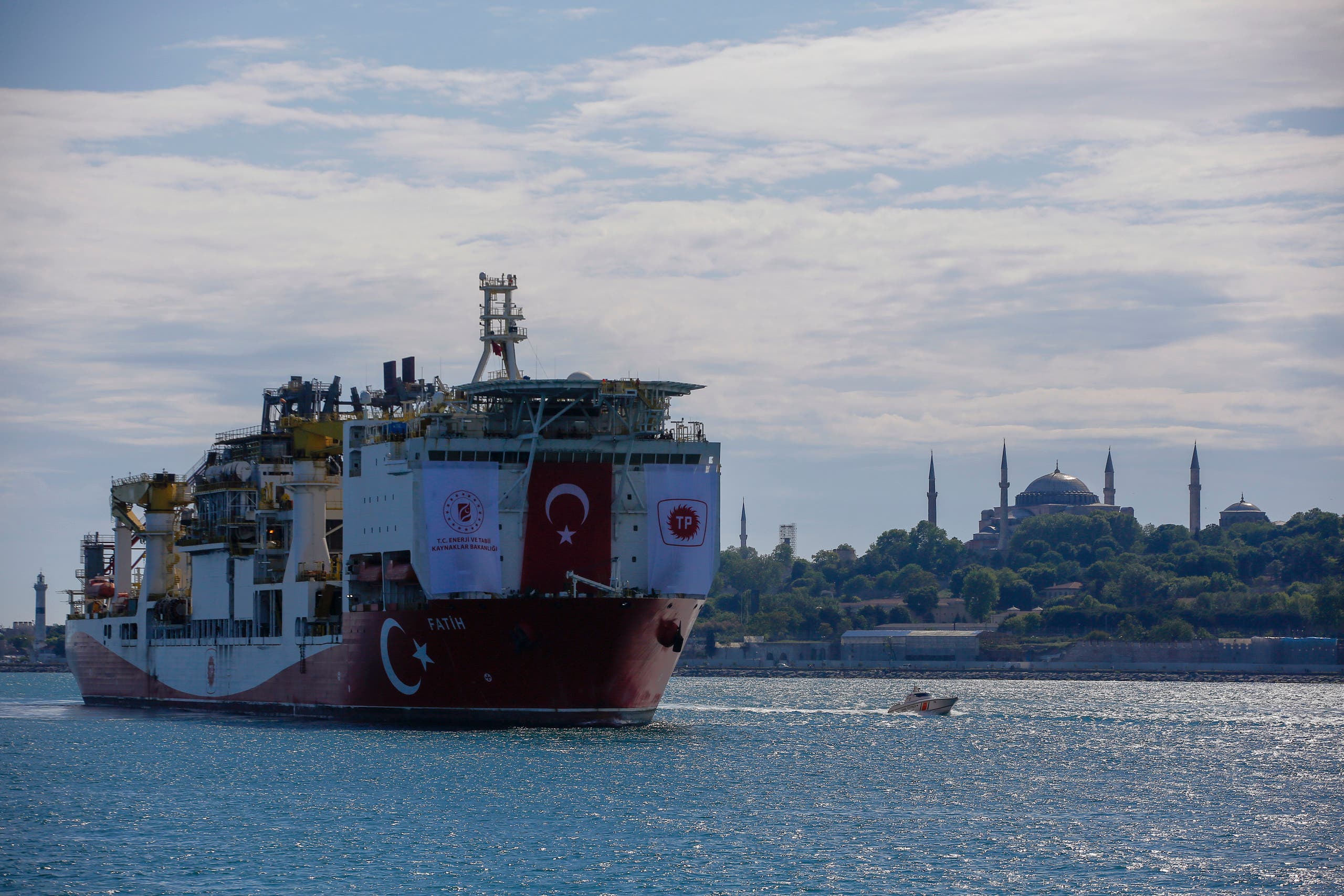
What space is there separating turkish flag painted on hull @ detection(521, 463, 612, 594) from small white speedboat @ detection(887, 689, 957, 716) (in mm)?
31655

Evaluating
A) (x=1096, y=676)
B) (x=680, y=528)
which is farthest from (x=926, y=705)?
(x=1096, y=676)

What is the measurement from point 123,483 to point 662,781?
180 ft

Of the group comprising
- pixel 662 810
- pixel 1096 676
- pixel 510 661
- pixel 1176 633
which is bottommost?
pixel 1096 676

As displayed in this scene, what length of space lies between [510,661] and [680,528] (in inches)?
336

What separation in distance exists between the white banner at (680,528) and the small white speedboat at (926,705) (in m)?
27.8

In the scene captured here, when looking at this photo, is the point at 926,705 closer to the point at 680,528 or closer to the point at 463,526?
the point at 680,528

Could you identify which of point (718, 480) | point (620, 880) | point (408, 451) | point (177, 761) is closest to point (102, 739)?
point (177, 761)

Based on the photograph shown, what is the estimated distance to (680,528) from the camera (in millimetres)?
69000

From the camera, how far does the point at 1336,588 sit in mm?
197125

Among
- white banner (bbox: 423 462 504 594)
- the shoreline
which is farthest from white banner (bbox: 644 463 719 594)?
the shoreline

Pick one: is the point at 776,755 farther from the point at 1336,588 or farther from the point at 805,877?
the point at 1336,588

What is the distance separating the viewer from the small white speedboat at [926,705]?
310 feet

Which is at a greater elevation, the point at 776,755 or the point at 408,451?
the point at 408,451

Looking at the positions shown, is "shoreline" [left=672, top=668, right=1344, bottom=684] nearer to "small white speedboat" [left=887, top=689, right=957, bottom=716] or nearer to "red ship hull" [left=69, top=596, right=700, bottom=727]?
"small white speedboat" [left=887, top=689, right=957, bottom=716]
